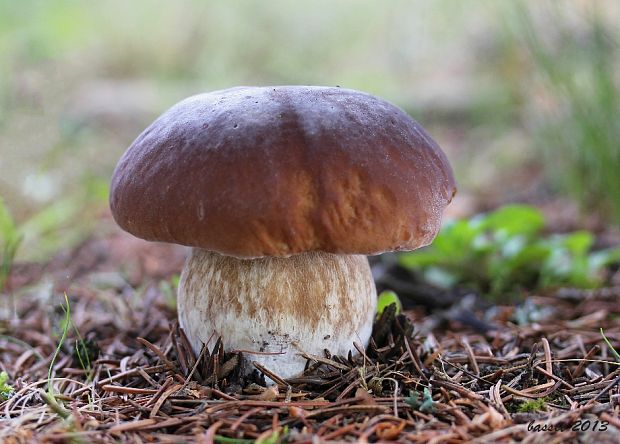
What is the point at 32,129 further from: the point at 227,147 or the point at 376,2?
the point at 376,2

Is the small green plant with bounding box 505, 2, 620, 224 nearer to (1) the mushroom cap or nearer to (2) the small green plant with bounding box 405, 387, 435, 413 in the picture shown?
(1) the mushroom cap

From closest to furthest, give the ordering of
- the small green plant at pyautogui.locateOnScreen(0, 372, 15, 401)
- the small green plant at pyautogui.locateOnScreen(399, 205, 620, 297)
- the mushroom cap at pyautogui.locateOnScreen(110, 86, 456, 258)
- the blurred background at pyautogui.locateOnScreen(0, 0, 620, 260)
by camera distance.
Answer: the mushroom cap at pyautogui.locateOnScreen(110, 86, 456, 258) < the small green plant at pyautogui.locateOnScreen(0, 372, 15, 401) < the small green plant at pyautogui.locateOnScreen(399, 205, 620, 297) < the blurred background at pyautogui.locateOnScreen(0, 0, 620, 260)

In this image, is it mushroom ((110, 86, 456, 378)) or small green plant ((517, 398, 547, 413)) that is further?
small green plant ((517, 398, 547, 413))

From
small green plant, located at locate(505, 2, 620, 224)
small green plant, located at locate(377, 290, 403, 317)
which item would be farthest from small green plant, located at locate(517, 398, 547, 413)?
small green plant, located at locate(505, 2, 620, 224)

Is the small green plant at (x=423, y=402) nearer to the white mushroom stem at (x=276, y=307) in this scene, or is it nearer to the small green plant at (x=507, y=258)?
the white mushroom stem at (x=276, y=307)

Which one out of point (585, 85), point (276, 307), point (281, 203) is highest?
point (585, 85)

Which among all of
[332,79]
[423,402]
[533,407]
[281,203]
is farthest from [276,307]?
[332,79]

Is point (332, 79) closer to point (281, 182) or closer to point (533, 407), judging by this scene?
point (281, 182)

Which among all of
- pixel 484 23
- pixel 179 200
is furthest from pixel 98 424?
pixel 484 23
